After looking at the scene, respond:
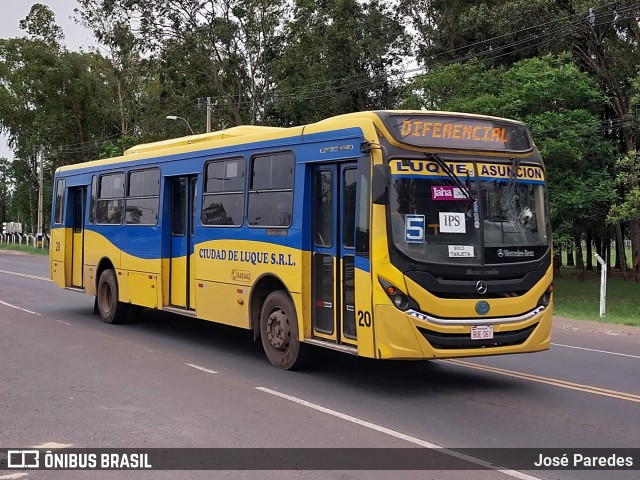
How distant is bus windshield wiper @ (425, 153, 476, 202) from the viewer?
801cm

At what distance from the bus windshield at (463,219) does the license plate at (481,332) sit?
717 millimetres

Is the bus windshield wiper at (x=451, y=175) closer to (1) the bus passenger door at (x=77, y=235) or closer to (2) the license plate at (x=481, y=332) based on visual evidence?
(2) the license plate at (x=481, y=332)

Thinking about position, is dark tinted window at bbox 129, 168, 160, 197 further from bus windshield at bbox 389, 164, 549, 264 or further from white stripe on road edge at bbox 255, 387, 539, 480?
bus windshield at bbox 389, 164, 549, 264

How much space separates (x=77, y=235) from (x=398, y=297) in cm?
1017

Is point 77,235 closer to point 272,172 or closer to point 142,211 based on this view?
point 142,211

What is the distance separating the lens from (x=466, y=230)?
8.02 meters

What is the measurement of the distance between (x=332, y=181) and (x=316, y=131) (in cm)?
68

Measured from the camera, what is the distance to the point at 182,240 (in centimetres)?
1191

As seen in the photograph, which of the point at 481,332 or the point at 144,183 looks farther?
the point at 144,183

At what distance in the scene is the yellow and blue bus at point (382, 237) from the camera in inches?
307

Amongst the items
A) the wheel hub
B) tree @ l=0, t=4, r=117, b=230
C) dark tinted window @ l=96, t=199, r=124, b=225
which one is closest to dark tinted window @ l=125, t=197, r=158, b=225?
dark tinted window @ l=96, t=199, r=124, b=225

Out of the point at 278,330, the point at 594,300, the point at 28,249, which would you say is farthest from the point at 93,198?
the point at 28,249

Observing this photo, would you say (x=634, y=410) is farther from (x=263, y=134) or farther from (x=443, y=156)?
(x=263, y=134)

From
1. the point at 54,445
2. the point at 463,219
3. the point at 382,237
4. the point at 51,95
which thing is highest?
the point at 51,95
